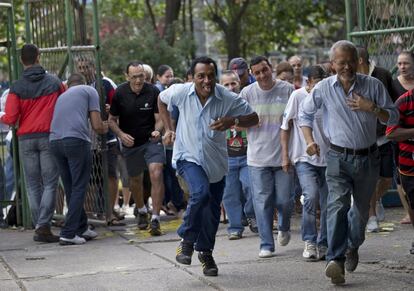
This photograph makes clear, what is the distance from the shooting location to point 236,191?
11.9 m

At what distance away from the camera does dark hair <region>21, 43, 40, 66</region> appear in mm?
12148

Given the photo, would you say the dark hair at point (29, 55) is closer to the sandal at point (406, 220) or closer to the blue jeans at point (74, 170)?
the blue jeans at point (74, 170)

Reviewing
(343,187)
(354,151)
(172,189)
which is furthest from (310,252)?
(172,189)

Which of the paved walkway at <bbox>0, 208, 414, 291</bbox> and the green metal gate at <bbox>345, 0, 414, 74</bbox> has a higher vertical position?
the green metal gate at <bbox>345, 0, 414, 74</bbox>

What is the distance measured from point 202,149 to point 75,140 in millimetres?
3067

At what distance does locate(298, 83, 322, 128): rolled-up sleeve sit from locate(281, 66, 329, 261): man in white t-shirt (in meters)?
0.80

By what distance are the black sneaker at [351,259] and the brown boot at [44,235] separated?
4366 millimetres

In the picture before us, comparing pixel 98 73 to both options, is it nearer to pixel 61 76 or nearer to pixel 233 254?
pixel 61 76

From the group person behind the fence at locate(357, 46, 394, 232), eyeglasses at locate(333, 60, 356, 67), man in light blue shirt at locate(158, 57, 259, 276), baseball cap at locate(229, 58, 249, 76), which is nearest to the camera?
eyeglasses at locate(333, 60, 356, 67)

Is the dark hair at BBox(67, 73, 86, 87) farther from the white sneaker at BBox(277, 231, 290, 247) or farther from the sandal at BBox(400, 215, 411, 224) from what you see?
the sandal at BBox(400, 215, 411, 224)

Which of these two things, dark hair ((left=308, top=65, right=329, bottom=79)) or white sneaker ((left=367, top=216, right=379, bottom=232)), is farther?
white sneaker ((left=367, top=216, right=379, bottom=232))

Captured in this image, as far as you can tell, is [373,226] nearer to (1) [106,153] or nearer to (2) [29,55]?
(1) [106,153]

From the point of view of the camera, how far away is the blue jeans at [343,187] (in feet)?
28.2

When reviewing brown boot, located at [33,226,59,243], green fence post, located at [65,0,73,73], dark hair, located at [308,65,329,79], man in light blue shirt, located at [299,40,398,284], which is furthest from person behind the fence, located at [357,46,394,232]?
green fence post, located at [65,0,73,73]
